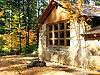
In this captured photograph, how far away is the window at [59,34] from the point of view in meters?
23.1

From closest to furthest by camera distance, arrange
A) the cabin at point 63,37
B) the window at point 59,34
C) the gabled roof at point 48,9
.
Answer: the cabin at point 63,37
the window at point 59,34
the gabled roof at point 48,9

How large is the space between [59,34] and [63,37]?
0.52m

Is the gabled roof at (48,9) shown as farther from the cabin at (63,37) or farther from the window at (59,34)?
the window at (59,34)

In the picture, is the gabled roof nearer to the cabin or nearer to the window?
the cabin

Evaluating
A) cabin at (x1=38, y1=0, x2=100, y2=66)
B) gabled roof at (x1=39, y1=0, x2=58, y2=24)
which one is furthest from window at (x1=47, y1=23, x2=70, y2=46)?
gabled roof at (x1=39, y1=0, x2=58, y2=24)

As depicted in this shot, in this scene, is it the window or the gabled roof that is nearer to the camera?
the window

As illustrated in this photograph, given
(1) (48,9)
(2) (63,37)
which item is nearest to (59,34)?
(2) (63,37)

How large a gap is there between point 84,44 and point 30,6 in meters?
27.0

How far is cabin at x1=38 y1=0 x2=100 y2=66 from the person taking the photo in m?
20.2

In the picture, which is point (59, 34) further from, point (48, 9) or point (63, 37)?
point (48, 9)

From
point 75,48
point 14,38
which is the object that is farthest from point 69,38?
point 14,38

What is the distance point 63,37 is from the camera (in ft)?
78.6

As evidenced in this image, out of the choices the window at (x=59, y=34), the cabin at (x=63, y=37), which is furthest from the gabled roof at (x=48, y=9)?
the window at (x=59, y=34)

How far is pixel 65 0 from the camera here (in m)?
19.0
